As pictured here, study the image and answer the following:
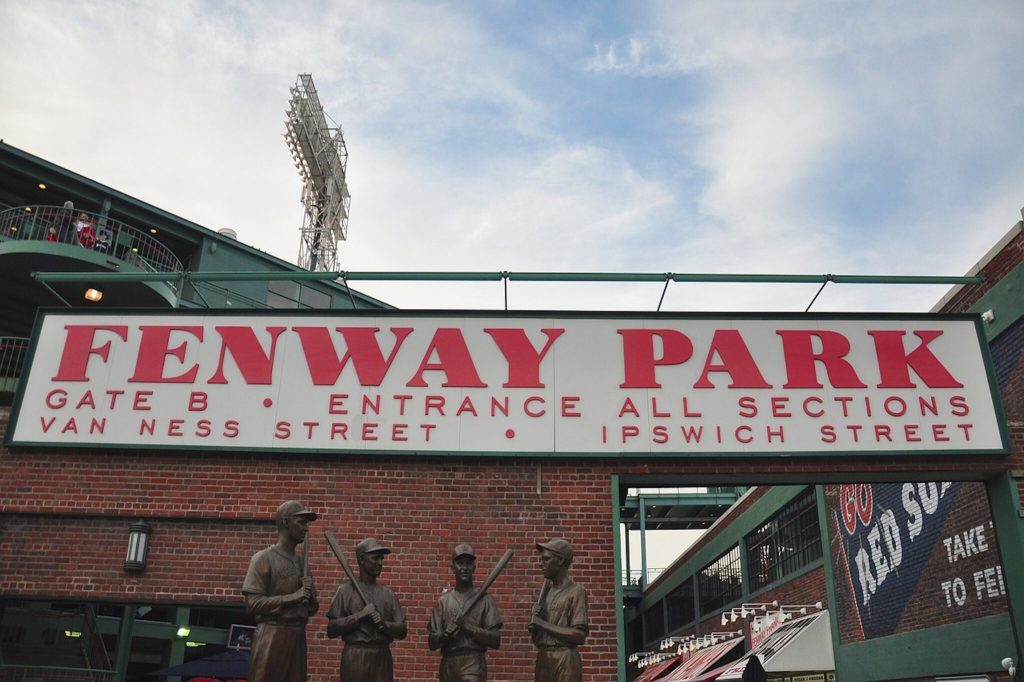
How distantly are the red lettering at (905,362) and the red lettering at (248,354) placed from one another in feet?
25.8

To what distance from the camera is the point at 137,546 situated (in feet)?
32.2

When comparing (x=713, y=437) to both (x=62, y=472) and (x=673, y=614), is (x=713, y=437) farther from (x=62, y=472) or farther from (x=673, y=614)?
(x=673, y=614)

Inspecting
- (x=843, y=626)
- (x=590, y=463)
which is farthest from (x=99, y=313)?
(x=843, y=626)

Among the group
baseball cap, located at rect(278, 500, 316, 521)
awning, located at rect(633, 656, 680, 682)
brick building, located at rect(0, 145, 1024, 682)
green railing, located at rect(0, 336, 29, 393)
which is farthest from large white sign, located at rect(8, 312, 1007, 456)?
awning, located at rect(633, 656, 680, 682)

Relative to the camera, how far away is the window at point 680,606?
33562mm

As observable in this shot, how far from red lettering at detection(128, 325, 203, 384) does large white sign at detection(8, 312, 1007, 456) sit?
2cm

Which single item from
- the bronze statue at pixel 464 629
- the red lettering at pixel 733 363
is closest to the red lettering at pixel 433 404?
the bronze statue at pixel 464 629

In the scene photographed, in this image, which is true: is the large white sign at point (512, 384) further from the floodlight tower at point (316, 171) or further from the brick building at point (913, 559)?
the floodlight tower at point (316, 171)

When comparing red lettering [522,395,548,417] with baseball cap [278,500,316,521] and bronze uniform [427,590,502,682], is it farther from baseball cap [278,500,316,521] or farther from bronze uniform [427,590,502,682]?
baseball cap [278,500,316,521]

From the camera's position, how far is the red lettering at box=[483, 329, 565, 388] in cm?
1045

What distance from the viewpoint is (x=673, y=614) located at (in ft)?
120

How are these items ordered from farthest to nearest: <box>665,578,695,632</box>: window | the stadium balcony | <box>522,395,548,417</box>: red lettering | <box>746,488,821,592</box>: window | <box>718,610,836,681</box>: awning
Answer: <box>665,578,695,632</box>: window
the stadium balcony
<box>746,488,821,592</box>: window
<box>718,610,836,681</box>: awning
<box>522,395,548,417</box>: red lettering

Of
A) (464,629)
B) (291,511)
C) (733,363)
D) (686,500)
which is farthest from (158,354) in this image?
(686,500)

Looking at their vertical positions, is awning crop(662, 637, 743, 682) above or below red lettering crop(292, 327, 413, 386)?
below
